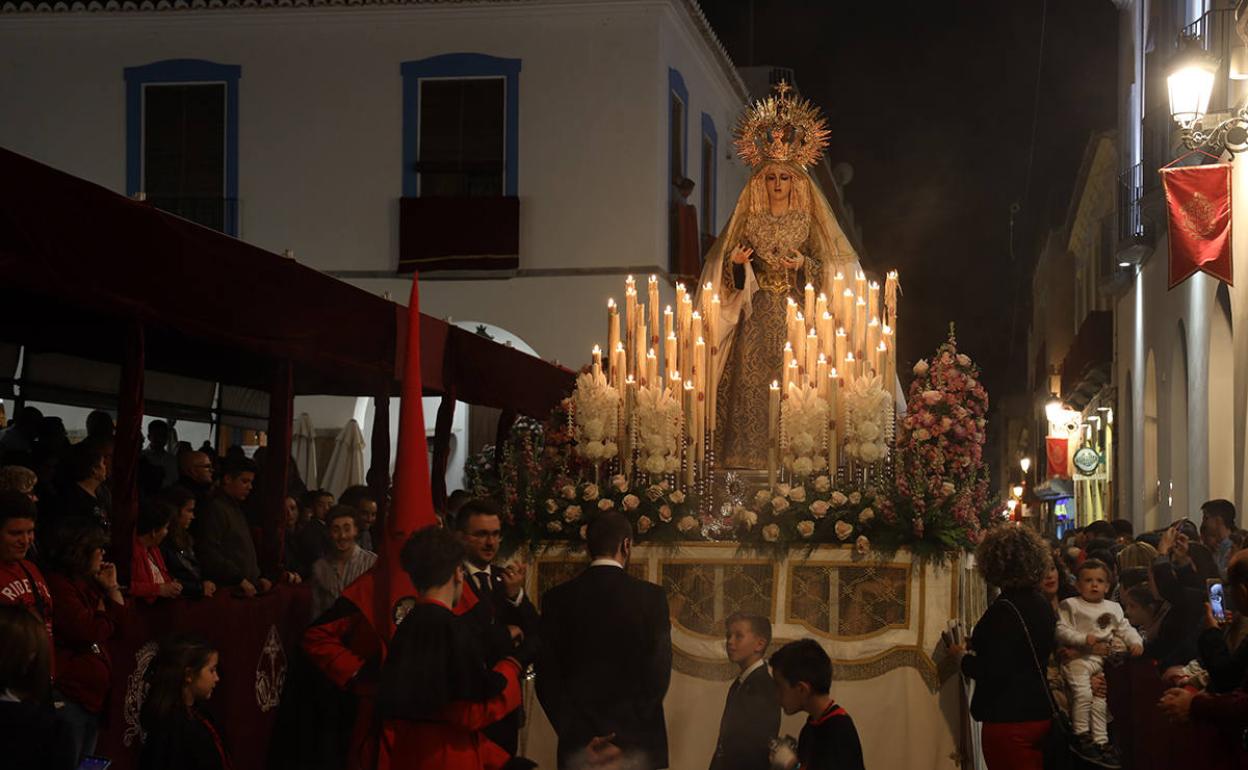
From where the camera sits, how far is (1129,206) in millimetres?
20594

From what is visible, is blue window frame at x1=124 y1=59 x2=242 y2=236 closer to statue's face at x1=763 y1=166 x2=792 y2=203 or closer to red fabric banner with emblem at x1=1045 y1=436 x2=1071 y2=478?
statue's face at x1=763 y1=166 x2=792 y2=203

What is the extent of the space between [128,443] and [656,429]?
2.82m

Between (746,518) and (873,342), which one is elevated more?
(873,342)

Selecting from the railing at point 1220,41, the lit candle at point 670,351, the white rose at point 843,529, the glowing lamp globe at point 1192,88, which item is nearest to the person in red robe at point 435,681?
the white rose at point 843,529

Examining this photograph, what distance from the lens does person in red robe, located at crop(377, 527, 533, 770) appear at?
557 cm

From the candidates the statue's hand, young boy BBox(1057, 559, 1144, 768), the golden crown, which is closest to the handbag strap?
young boy BBox(1057, 559, 1144, 768)

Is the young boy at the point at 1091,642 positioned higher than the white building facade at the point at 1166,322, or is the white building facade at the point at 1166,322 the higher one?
the white building facade at the point at 1166,322

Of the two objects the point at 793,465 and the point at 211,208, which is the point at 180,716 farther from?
the point at 211,208

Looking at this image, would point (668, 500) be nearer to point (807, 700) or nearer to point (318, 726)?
point (318, 726)

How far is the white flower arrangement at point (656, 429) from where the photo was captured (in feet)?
→ 30.1

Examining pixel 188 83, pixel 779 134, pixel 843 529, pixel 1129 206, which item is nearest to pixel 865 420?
pixel 843 529

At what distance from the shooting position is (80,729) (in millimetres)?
6500

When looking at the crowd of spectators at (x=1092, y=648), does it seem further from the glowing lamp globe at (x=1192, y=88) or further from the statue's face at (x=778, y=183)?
the glowing lamp globe at (x=1192, y=88)

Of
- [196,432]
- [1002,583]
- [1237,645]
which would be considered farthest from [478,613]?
[196,432]
